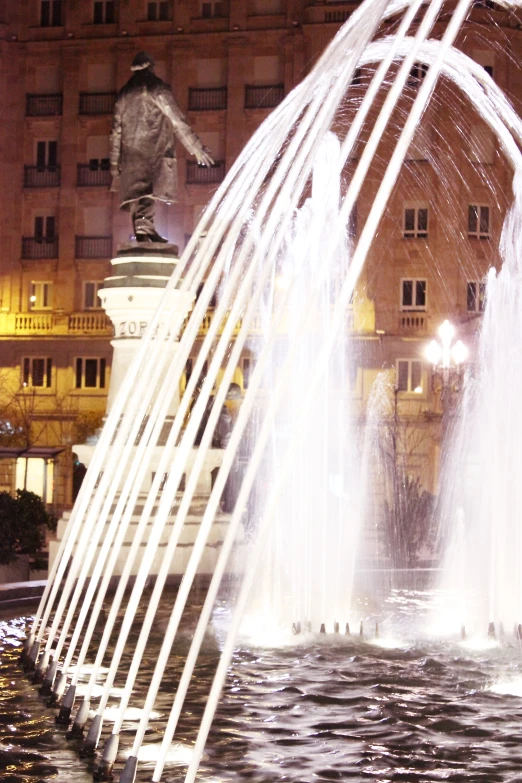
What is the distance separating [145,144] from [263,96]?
34402mm

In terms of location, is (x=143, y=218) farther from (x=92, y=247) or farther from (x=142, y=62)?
(x=92, y=247)

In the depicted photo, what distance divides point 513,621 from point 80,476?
3621 cm

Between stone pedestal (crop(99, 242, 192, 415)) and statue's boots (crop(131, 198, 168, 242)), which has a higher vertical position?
statue's boots (crop(131, 198, 168, 242))

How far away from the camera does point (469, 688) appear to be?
8773 mm

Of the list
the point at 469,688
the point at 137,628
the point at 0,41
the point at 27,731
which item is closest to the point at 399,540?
the point at 137,628

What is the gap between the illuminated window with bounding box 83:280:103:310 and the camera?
49156mm

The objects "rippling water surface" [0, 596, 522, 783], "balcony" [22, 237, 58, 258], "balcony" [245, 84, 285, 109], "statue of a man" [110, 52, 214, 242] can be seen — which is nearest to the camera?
"rippling water surface" [0, 596, 522, 783]

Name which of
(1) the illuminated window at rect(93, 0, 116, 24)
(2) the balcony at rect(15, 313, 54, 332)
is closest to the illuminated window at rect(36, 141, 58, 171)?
(1) the illuminated window at rect(93, 0, 116, 24)

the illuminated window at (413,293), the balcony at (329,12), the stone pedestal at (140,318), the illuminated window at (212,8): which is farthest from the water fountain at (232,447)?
the illuminated window at (212,8)

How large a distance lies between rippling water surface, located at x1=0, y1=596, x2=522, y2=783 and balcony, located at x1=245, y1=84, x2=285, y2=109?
131ft

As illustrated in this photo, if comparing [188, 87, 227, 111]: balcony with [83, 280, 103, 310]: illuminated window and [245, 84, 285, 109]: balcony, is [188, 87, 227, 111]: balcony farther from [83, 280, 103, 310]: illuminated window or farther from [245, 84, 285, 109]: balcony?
[83, 280, 103, 310]: illuminated window

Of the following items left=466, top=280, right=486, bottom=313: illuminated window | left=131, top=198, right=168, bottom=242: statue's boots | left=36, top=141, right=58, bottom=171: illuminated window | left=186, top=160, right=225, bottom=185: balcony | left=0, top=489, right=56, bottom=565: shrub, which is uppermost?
left=36, top=141, right=58, bottom=171: illuminated window

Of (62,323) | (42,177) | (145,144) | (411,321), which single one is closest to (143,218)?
(145,144)

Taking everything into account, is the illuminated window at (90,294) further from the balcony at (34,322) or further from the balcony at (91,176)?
the balcony at (91,176)
